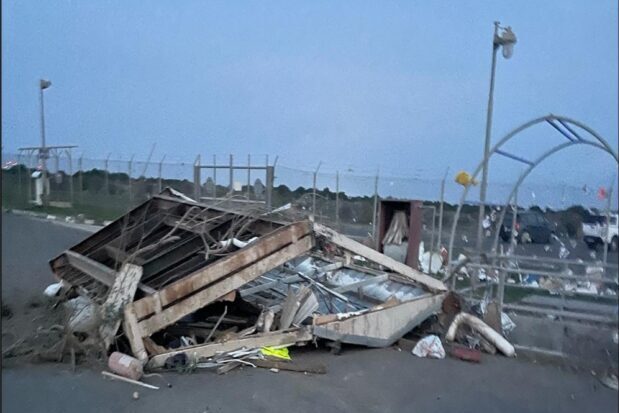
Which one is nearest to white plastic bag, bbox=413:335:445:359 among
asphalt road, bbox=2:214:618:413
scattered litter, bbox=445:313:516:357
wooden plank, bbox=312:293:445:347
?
asphalt road, bbox=2:214:618:413

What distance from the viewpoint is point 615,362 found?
244cm

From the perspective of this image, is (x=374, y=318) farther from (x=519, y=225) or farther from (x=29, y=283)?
(x=29, y=283)

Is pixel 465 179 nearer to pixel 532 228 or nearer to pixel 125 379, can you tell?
pixel 532 228

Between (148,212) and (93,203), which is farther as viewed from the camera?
(93,203)

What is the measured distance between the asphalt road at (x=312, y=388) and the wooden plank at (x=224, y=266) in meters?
0.75

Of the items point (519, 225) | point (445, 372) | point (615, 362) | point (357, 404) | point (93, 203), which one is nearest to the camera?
point (615, 362)

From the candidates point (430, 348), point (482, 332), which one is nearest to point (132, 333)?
point (430, 348)

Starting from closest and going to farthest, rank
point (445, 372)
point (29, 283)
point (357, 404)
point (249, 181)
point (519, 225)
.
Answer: point (357, 404) < point (445, 372) < point (29, 283) < point (519, 225) < point (249, 181)

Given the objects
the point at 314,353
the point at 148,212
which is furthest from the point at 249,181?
the point at 314,353

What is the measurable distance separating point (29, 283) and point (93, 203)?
1536 centimetres

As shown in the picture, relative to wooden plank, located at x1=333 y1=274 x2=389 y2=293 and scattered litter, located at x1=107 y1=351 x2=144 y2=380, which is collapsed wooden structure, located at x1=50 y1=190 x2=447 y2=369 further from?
scattered litter, located at x1=107 y1=351 x2=144 y2=380

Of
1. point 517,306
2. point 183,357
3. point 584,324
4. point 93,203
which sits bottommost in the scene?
point 93,203

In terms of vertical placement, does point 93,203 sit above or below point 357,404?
below

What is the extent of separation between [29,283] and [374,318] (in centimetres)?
594
